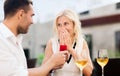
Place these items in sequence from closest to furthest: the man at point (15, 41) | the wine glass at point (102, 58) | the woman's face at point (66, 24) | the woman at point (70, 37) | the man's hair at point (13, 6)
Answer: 1. the man at point (15, 41)
2. the man's hair at point (13, 6)
3. the wine glass at point (102, 58)
4. the woman at point (70, 37)
5. the woman's face at point (66, 24)

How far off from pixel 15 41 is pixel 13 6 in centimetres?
19

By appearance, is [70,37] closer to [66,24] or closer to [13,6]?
[66,24]

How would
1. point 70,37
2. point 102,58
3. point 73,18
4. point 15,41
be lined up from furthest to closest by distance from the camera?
point 73,18 → point 70,37 → point 102,58 → point 15,41

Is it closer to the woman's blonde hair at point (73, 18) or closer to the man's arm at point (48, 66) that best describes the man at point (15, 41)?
the man's arm at point (48, 66)

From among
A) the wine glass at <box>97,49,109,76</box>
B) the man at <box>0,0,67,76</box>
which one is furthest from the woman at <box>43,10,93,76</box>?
the man at <box>0,0,67,76</box>

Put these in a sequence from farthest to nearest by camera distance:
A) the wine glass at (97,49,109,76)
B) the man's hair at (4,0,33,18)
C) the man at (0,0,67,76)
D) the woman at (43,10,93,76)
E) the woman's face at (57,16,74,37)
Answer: the woman's face at (57,16,74,37) → the woman at (43,10,93,76) → the wine glass at (97,49,109,76) → the man's hair at (4,0,33,18) → the man at (0,0,67,76)

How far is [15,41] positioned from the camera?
148cm

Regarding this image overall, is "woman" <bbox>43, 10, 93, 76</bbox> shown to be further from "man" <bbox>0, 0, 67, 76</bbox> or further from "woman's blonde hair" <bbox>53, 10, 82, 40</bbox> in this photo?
"man" <bbox>0, 0, 67, 76</bbox>

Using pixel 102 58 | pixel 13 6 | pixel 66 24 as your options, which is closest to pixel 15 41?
pixel 13 6

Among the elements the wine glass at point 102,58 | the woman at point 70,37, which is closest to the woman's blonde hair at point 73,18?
the woman at point 70,37

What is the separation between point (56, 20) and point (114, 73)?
2.11 feet

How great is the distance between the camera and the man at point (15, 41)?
137 centimetres

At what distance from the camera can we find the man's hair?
1.50 m

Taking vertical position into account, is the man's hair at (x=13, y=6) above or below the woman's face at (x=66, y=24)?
above
